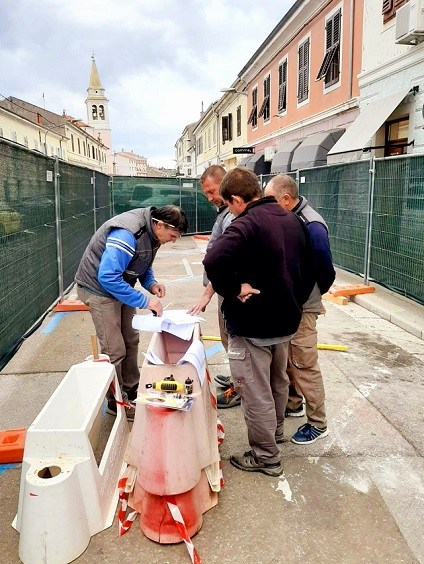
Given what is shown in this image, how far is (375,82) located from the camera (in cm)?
1127

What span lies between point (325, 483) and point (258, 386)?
0.73 metres

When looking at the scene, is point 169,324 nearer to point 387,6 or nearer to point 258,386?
point 258,386

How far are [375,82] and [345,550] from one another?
1142cm

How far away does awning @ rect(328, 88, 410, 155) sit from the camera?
1005 centimetres

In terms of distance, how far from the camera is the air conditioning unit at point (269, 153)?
2003 centimetres

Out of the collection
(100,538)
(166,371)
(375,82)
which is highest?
(375,82)

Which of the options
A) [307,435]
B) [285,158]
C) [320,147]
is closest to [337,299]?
[307,435]

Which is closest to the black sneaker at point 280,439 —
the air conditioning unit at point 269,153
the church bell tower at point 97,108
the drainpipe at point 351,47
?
the drainpipe at point 351,47

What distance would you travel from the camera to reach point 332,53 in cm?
1358

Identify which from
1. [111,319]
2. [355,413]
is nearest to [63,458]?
[111,319]

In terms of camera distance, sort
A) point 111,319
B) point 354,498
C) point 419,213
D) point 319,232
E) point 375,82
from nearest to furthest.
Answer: point 354,498
point 319,232
point 111,319
point 419,213
point 375,82

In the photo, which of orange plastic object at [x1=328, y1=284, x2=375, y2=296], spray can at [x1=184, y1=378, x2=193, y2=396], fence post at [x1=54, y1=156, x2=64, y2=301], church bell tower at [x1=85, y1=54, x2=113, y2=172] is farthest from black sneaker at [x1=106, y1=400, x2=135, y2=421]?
church bell tower at [x1=85, y1=54, x2=113, y2=172]

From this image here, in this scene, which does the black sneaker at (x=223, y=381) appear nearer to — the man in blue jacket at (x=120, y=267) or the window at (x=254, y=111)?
the man in blue jacket at (x=120, y=267)

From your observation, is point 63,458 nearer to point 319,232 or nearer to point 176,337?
point 176,337
